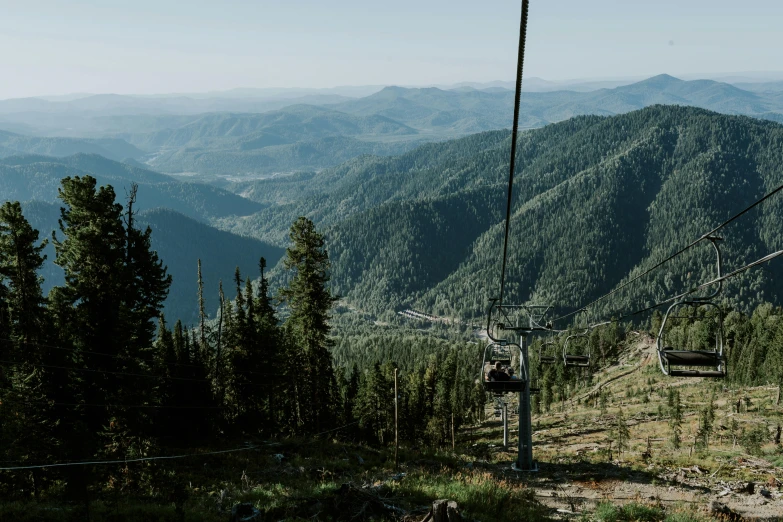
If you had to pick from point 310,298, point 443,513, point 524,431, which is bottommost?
point 524,431

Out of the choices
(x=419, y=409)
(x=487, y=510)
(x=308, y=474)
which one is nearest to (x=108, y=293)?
(x=308, y=474)

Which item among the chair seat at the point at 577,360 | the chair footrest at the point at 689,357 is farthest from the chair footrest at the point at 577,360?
the chair footrest at the point at 689,357

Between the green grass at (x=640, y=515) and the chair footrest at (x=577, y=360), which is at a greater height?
the chair footrest at (x=577, y=360)

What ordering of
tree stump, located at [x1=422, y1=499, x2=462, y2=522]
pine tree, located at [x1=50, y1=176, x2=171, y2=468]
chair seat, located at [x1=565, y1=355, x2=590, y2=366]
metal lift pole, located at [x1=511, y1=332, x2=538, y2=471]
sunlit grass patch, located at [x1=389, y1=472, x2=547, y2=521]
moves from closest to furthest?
1. tree stump, located at [x1=422, y1=499, x2=462, y2=522]
2. sunlit grass patch, located at [x1=389, y1=472, x2=547, y2=521]
3. metal lift pole, located at [x1=511, y1=332, x2=538, y2=471]
4. chair seat, located at [x1=565, y1=355, x2=590, y2=366]
5. pine tree, located at [x1=50, y1=176, x2=171, y2=468]

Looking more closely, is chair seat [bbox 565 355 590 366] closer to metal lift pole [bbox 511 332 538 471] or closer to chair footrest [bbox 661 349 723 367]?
metal lift pole [bbox 511 332 538 471]

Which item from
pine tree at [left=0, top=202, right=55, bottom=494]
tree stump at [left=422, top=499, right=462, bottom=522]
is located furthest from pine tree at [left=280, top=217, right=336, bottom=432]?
tree stump at [left=422, top=499, right=462, bottom=522]

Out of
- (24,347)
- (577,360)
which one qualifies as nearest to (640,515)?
(577,360)

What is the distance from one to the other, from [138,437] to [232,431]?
15.3 m

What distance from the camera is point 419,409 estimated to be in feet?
229

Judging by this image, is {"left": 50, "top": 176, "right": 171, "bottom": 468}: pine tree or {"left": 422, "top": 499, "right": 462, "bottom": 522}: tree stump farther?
{"left": 50, "top": 176, "right": 171, "bottom": 468}: pine tree

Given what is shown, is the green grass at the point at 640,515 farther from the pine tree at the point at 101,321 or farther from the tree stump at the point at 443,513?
the pine tree at the point at 101,321

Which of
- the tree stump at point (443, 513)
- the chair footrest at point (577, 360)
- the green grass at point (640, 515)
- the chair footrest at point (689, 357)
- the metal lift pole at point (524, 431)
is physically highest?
the chair footrest at point (689, 357)

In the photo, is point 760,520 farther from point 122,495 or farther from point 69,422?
point 69,422

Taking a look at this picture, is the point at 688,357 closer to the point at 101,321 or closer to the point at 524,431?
the point at 524,431
